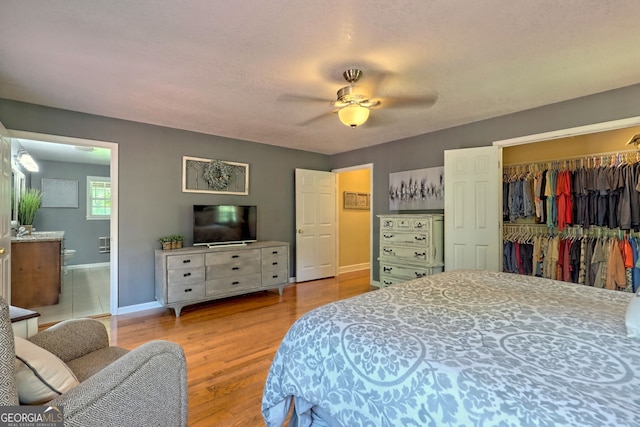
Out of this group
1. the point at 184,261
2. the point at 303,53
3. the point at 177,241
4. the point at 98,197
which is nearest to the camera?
the point at 303,53

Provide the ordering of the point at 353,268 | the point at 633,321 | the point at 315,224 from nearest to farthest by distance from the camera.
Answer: the point at 633,321, the point at 315,224, the point at 353,268

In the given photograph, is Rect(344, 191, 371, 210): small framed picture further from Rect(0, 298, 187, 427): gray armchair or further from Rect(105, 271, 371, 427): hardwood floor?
Rect(0, 298, 187, 427): gray armchair

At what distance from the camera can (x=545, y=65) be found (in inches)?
91.7

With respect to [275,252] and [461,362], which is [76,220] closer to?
[275,252]

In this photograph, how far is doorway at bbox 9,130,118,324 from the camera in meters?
3.58

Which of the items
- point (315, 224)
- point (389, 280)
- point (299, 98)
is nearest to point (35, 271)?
point (315, 224)

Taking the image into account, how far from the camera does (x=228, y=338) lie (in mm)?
2850

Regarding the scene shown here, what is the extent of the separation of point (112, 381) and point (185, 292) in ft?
8.88

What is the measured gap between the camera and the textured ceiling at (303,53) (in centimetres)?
170

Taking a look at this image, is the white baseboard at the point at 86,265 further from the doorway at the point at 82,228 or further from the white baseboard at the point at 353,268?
the white baseboard at the point at 353,268

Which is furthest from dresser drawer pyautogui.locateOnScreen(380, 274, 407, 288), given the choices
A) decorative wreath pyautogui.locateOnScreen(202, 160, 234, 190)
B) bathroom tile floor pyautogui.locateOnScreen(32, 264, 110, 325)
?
bathroom tile floor pyautogui.locateOnScreen(32, 264, 110, 325)

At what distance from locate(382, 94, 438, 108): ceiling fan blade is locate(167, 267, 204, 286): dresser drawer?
9.59 ft

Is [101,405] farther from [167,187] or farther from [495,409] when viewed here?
[167,187]

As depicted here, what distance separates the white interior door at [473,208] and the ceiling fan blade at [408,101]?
88 cm
